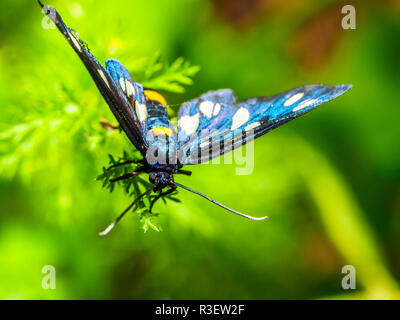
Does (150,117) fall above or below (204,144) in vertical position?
above

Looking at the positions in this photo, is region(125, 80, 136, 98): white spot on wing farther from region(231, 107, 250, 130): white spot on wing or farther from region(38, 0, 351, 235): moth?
region(231, 107, 250, 130): white spot on wing

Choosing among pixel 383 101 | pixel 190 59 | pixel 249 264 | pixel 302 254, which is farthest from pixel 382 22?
pixel 249 264

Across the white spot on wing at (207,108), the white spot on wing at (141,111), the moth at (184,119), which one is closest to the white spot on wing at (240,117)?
the moth at (184,119)

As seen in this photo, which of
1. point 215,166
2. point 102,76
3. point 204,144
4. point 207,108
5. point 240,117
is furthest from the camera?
→ point 215,166

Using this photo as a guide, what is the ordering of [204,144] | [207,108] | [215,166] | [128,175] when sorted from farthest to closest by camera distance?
[215,166], [207,108], [204,144], [128,175]

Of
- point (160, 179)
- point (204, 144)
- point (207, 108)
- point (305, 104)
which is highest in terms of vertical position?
point (207, 108)

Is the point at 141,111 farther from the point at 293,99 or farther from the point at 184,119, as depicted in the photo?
the point at 293,99

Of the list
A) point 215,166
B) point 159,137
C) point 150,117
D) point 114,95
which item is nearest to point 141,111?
point 150,117

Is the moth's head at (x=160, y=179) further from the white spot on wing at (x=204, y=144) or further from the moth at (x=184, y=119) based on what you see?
the white spot on wing at (x=204, y=144)
